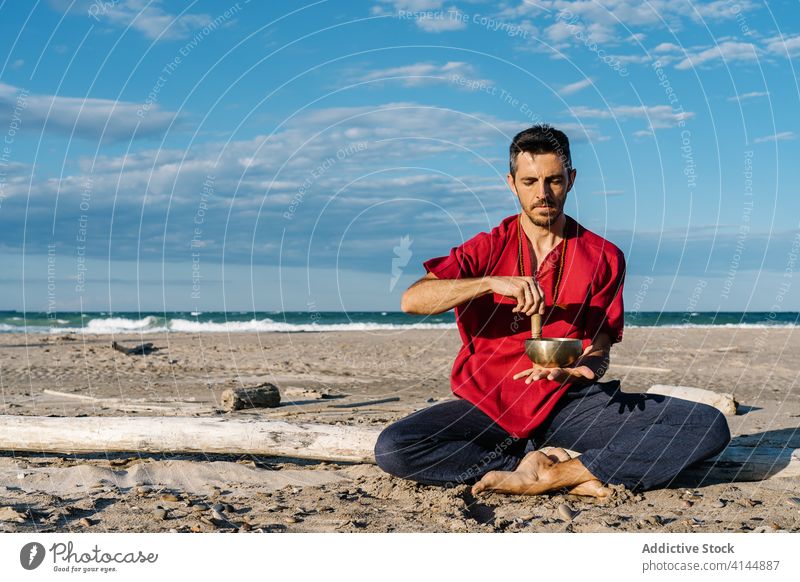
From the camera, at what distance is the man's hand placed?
4.15 meters

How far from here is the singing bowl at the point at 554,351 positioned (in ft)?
Result: 13.4

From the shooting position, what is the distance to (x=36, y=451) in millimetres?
5527

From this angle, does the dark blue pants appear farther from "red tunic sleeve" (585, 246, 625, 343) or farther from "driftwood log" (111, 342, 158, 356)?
"driftwood log" (111, 342, 158, 356)

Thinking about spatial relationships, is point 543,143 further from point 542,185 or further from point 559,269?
point 559,269

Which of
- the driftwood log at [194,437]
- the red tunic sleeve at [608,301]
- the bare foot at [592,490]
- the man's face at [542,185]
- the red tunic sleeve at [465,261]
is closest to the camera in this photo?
the bare foot at [592,490]

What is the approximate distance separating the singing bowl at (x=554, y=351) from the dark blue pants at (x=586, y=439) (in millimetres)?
572

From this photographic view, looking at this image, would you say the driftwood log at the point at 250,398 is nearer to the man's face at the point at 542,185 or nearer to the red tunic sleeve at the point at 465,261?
the red tunic sleeve at the point at 465,261

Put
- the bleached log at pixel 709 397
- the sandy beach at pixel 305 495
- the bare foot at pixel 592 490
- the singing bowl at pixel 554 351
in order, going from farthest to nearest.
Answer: the bleached log at pixel 709 397 → the bare foot at pixel 592 490 → the singing bowl at pixel 554 351 → the sandy beach at pixel 305 495

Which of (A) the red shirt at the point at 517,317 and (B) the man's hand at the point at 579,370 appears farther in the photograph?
(A) the red shirt at the point at 517,317

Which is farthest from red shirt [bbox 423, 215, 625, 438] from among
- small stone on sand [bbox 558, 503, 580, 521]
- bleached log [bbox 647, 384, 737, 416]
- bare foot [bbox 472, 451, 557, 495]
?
bleached log [bbox 647, 384, 737, 416]

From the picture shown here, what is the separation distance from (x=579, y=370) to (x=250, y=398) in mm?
4854

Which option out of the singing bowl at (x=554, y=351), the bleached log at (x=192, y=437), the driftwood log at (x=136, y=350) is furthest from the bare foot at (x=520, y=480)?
the driftwood log at (x=136, y=350)
